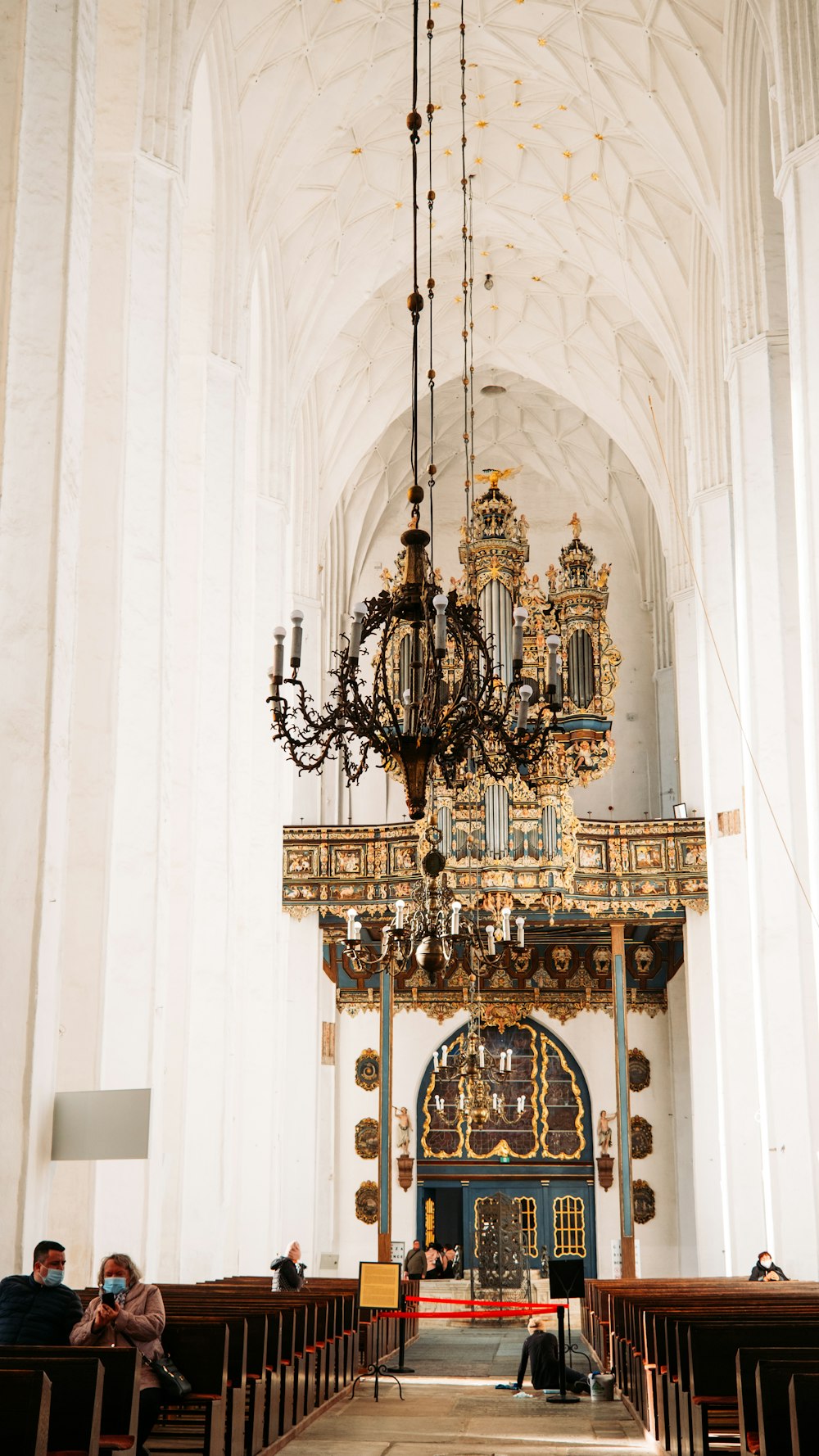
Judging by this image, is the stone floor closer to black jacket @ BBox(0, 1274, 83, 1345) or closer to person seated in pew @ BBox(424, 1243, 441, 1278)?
black jacket @ BBox(0, 1274, 83, 1345)

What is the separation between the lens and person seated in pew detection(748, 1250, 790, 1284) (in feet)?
39.6

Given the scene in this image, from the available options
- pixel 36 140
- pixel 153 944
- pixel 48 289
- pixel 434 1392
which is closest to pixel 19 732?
pixel 48 289

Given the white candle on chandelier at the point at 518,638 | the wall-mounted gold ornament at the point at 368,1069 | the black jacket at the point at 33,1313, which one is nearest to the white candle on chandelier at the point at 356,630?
the white candle on chandelier at the point at 518,638

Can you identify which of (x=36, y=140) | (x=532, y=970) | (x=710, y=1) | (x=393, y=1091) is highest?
(x=710, y=1)

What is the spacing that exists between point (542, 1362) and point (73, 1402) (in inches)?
251

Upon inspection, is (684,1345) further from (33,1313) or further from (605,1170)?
(605,1170)

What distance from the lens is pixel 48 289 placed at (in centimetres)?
736

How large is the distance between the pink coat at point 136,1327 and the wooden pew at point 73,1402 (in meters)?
1.03

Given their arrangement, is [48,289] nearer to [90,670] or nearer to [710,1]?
[90,670]

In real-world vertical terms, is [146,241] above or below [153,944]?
above

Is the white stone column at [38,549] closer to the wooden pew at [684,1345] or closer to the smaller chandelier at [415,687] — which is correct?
the smaller chandelier at [415,687]

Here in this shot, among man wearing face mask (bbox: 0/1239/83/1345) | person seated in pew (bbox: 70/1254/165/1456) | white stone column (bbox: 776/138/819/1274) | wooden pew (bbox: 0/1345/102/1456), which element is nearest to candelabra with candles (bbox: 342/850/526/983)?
white stone column (bbox: 776/138/819/1274)

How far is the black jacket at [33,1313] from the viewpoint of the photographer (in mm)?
5363

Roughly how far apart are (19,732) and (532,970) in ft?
54.1
